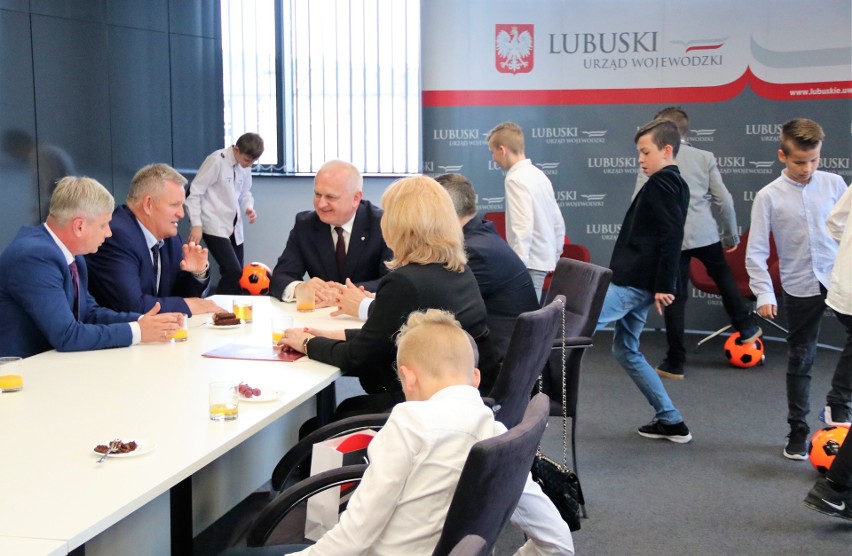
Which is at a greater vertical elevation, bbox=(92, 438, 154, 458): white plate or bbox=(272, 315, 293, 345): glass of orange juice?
bbox=(272, 315, 293, 345): glass of orange juice

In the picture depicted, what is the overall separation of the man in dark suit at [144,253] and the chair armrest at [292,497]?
70.8 inches

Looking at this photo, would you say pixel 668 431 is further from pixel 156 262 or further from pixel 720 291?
pixel 156 262

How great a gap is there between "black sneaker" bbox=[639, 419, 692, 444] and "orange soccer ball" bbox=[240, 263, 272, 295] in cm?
383

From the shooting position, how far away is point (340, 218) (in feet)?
14.4

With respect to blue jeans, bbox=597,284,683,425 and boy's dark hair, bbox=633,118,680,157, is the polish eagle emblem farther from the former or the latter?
blue jeans, bbox=597,284,683,425

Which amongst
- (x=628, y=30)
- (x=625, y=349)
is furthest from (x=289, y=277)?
(x=628, y=30)

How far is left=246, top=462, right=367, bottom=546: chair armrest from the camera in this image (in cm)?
221

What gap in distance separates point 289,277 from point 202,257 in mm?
446

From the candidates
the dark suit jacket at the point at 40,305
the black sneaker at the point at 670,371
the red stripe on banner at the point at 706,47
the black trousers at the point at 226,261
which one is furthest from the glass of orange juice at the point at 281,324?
the red stripe on banner at the point at 706,47

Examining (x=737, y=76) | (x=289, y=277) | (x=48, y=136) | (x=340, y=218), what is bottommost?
(x=289, y=277)

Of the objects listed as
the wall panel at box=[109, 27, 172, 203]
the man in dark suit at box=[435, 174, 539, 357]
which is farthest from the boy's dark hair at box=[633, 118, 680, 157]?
the wall panel at box=[109, 27, 172, 203]

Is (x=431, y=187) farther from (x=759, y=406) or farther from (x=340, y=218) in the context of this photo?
(x=759, y=406)

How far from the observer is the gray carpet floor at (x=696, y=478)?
11.6ft

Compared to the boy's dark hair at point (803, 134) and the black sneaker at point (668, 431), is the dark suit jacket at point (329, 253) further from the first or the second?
the boy's dark hair at point (803, 134)
